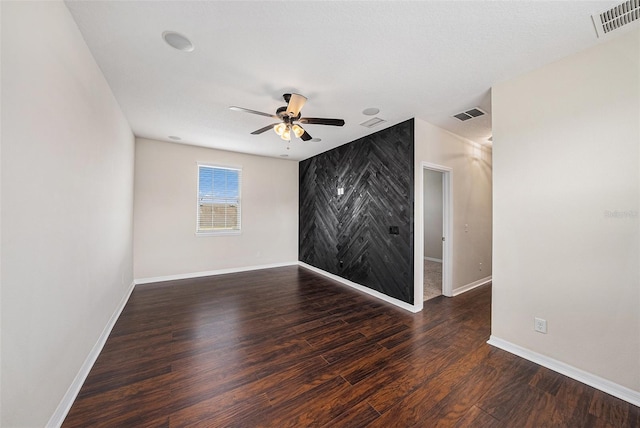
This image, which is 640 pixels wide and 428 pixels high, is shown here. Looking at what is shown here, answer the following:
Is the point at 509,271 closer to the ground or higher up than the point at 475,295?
higher up

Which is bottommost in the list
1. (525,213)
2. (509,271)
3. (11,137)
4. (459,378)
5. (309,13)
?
(459,378)

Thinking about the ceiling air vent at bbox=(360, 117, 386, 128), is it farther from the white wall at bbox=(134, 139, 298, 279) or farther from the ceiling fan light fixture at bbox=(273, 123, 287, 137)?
the white wall at bbox=(134, 139, 298, 279)

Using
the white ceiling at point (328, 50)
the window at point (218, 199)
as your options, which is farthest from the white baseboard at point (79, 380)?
the white ceiling at point (328, 50)

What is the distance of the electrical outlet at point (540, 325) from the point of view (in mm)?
2258

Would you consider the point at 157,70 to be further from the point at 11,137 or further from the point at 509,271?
the point at 509,271

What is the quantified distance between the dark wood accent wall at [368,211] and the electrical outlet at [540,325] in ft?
4.54

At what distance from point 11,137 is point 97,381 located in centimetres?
200

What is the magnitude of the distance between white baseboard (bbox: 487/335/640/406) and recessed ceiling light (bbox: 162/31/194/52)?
13.7 feet

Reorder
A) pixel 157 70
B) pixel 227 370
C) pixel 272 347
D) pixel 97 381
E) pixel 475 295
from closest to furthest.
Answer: pixel 97 381, pixel 227 370, pixel 157 70, pixel 272 347, pixel 475 295

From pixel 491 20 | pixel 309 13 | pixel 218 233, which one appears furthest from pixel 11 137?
pixel 218 233

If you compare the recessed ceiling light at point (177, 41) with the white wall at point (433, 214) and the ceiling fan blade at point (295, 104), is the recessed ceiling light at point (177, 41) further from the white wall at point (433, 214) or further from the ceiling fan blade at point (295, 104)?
the white wall at point (433, 214)

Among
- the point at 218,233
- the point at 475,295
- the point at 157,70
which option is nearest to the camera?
the point at 157,70

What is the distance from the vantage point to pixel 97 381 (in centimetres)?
196

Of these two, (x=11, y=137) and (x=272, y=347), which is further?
(x=272, y=347)
